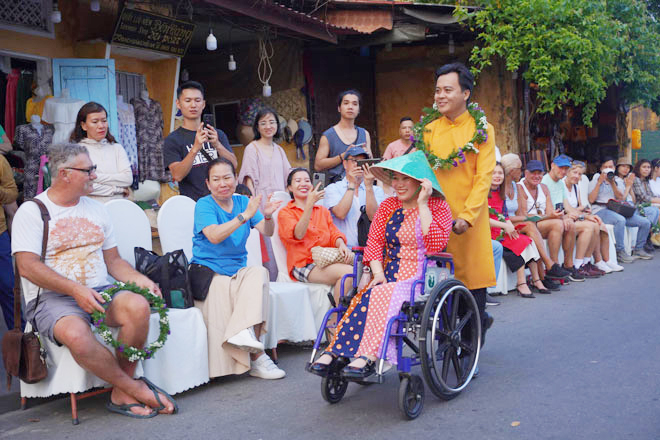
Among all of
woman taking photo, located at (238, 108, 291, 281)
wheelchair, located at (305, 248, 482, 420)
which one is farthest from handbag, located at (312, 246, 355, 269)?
wheelchair, located at (305, 248, 482, 420)

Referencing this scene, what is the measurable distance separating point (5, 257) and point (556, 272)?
20.1 feet

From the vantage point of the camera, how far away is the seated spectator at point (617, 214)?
34.8 feet

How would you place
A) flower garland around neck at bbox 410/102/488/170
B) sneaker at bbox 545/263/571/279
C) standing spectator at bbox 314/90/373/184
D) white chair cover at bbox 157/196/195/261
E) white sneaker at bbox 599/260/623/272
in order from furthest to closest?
white sneaker at bbox 599/260/623/272 < sneaker at bbox 545/263/571/279 < standing spectator at bbox 314/90/373/184 < white chair cover at bbox 157/196/195/261 < flower garland around neck at bbox 410/102/488/170

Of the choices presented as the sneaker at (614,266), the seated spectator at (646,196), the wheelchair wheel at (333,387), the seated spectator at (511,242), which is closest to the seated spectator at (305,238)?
the wheelchair wheel at (333,387)

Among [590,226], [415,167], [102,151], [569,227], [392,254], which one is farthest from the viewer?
[590,226]

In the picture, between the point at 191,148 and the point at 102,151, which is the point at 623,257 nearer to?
the point at 191,148

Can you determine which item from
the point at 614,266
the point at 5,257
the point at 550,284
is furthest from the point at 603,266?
the point at 5,257

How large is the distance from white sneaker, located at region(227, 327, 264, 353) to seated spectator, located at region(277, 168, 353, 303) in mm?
1153

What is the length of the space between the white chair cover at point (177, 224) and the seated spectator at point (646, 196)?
8.53m

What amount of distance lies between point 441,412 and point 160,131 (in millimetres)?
6468

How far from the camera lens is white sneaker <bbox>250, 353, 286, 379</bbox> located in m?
4.88

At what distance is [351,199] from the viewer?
6.32 meters

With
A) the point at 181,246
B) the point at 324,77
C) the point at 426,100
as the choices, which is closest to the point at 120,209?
the point at 181,246

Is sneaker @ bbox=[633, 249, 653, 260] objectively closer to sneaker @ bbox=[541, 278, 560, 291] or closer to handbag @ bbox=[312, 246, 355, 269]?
sneaker @ bbox=[541, 278, 560, 291]
